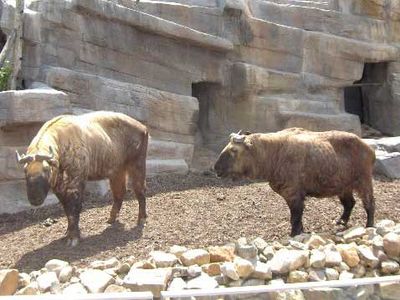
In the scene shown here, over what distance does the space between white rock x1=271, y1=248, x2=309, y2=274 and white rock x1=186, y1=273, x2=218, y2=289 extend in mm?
663

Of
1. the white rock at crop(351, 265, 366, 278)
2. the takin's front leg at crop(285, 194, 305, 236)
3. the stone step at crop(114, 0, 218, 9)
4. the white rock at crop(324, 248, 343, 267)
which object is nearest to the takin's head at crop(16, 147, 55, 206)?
the takin's front leg at crop(285, 194, 305, 236)

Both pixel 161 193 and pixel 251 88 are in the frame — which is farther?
pixel 251 88

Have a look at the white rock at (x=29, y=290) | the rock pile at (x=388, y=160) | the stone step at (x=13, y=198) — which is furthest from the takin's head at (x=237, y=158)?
the rock pile at (x=388, y=160)

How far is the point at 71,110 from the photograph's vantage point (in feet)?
35.9

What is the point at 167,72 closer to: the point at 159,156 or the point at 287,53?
the point at 159,156

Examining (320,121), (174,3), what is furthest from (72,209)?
(320,121)

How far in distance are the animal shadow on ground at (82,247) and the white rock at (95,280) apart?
1.30 meters

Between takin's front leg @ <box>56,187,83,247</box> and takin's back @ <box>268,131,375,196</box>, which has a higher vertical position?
takin's back @ <box>268,131,375,196</box>

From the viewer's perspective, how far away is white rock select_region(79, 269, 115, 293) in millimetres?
5938

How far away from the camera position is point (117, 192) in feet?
30.0

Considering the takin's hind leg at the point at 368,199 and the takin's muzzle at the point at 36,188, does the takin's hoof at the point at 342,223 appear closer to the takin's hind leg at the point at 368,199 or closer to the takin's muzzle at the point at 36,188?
the takin's hind leg at the point at 368,199

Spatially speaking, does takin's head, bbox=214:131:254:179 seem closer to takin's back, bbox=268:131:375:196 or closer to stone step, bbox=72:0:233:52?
takin's back, bbox=268:131:375:196

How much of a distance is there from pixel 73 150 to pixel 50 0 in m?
4.83

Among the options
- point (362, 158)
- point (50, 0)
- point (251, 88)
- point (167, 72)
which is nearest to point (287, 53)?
point (251, 88)
